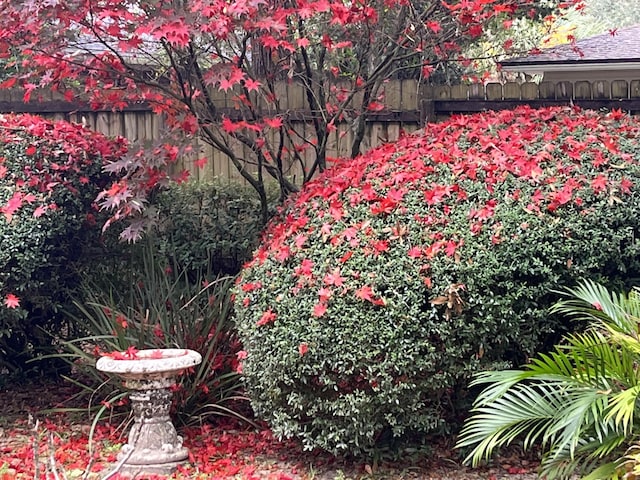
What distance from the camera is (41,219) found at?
5293 millimetres

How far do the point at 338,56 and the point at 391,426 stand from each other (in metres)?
3.36

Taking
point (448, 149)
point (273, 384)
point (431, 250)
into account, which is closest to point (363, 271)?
point (431, 250)

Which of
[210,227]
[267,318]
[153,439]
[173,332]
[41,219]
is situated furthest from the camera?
[210,227]

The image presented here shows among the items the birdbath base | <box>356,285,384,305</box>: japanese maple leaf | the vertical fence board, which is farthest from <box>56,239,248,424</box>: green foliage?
the vertical fence board

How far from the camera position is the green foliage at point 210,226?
20.7 ft

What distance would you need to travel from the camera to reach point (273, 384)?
4410mm

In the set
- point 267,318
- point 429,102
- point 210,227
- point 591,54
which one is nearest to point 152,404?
point 267,318

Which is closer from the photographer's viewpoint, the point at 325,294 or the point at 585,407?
the point at 585,407

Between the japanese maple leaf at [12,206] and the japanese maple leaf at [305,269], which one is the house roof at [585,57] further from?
the japanese maple leaf at [12,206]

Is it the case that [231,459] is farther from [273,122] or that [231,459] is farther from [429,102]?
[429,102]

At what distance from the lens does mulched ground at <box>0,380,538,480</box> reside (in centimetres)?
450

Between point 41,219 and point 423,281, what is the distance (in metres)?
2.59

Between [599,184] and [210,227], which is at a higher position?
[599,184]

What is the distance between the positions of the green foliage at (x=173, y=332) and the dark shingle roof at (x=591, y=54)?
3.62 m
